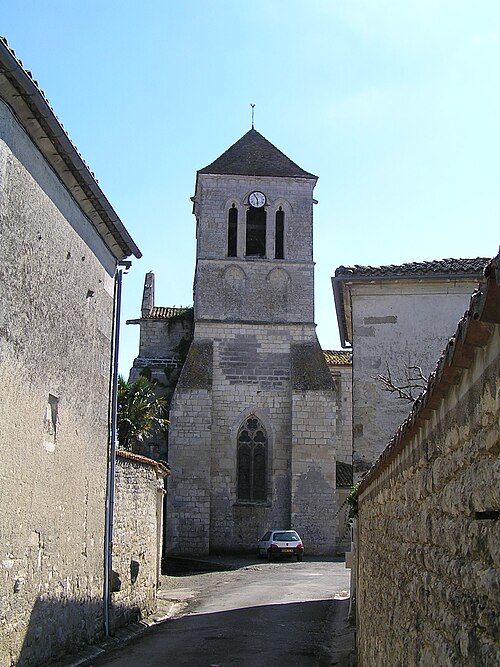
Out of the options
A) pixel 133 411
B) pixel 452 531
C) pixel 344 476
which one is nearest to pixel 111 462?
pixel 452 531

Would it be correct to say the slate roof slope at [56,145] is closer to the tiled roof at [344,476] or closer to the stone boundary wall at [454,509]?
the stone boundary wall at [454,509]

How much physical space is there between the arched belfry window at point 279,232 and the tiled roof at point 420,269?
1901 centimetres

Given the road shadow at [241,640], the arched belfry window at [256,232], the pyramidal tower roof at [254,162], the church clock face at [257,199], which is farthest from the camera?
the pyramidal tower roof at [254,162]

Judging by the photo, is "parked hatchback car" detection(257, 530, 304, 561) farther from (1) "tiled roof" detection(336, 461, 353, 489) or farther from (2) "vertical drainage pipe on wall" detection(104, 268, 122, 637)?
(2) "vertical drainage pipe on wall" detection(104, 268, 122, 637)

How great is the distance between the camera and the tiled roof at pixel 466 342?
2158 mm

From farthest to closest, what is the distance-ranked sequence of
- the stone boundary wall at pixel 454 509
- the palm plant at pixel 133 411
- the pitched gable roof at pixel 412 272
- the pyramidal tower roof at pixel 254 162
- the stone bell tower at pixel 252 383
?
the pyramidal tower roof at pixel 254 162, the stone bell tower at pixel 252 383, the palm plant at pixel 133 411, the pitched gable roof at pixel 412 272, the stone boundary wall at pixel 454 509

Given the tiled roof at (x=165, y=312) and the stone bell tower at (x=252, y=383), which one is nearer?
the stone bell tower at (x=252, y=383)

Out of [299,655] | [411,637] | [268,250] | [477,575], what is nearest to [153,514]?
[299,655]

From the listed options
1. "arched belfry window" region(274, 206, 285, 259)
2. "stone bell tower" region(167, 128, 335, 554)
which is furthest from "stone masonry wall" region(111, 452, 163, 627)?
"arched belfry window" region(274, 206, 285, 259)

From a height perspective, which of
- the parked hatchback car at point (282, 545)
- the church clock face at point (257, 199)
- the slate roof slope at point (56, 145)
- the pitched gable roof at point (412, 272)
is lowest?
the parked hatchback car at point (282, 545)

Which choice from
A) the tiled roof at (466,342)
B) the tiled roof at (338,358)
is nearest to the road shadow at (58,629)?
the tiled roof at (466,342)

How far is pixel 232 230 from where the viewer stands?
34.0m

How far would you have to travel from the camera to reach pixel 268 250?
109ft

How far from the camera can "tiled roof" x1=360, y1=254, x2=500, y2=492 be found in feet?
7.08
